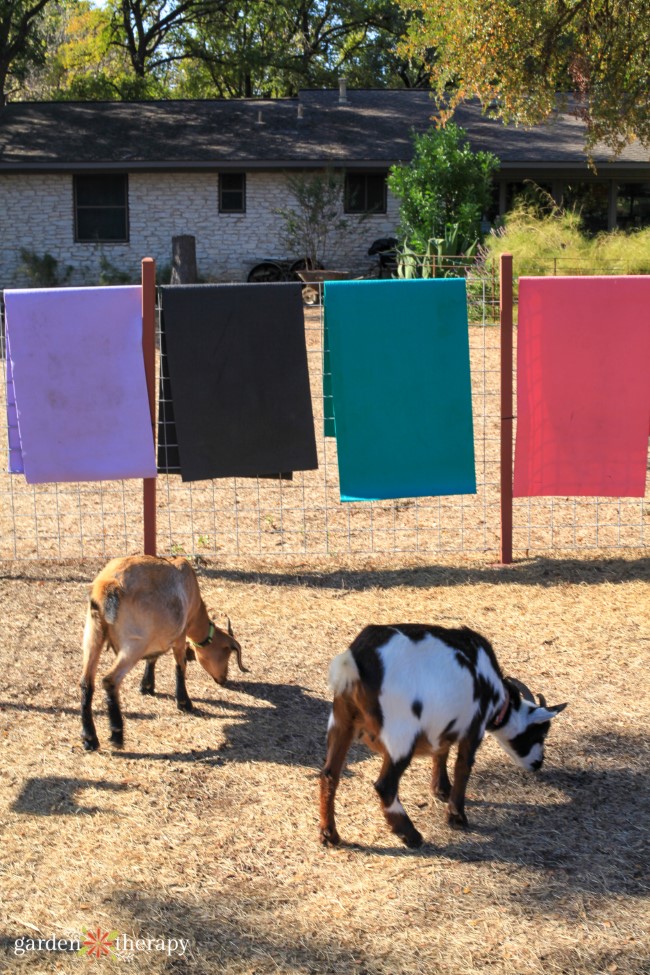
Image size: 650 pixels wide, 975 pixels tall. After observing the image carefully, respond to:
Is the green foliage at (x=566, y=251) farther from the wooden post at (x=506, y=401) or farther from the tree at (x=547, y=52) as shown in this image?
the wooden post at (x=506, y=401)

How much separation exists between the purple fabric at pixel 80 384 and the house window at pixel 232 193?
20025mm

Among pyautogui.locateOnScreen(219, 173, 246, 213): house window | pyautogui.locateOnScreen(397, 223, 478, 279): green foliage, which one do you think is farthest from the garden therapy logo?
pyautogui.locateOnScreen(219, 173, 246, 213): house window

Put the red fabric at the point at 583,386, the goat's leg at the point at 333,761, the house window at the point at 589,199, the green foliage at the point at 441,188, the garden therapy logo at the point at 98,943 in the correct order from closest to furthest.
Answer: the garden therapy logo at the point at 98,943 → the goat's leg at the point at 333,761 → the red fabric at the point at 583,386 → the green foliage at the point at 441,188 → the house window at the point at 589,199

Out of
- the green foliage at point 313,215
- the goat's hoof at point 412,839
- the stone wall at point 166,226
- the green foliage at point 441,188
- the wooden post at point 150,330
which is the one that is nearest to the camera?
the goat's hoof at point 412,839

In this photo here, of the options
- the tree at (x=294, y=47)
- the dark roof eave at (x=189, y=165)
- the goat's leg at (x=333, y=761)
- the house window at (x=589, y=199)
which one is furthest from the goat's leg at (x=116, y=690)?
the tree at (x=294, y=47)

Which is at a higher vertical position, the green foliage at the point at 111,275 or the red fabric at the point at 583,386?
the green foliage at the point at 111,275

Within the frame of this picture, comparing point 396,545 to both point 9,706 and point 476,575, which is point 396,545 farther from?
point 9,706

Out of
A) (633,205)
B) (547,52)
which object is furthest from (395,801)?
(633,205)

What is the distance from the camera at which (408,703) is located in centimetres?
395

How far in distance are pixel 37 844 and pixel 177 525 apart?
4.61 metres

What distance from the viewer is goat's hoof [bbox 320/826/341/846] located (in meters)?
4.19

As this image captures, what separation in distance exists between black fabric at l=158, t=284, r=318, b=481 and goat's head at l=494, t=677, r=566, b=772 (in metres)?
3.20

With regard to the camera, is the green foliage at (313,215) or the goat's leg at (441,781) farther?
the green foliage at (313,215)

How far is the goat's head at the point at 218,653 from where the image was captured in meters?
5.62
